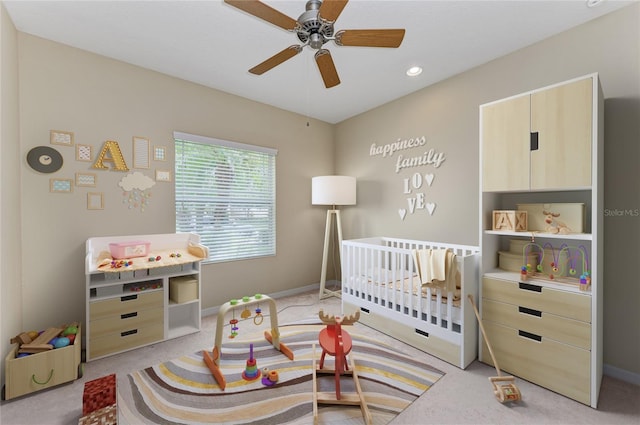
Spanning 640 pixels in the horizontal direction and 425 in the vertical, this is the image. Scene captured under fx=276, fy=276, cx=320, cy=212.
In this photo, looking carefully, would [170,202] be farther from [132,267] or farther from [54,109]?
[54,109]

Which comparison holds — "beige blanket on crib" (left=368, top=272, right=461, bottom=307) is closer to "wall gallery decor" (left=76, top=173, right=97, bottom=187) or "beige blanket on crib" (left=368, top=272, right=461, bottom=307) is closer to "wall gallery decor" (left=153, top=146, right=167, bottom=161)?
"wall gallery decor" (left=153, top=146, right=167, bottom=161)

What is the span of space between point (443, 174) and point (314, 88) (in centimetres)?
169

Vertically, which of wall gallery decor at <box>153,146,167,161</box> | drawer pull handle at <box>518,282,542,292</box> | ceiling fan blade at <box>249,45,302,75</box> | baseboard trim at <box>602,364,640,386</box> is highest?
ceiling fan blade at <box>249,45,302,75</box>

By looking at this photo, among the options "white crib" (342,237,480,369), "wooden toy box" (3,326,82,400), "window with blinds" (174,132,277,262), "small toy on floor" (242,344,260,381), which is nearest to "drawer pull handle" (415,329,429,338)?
"white crib" (342,237,480,369)

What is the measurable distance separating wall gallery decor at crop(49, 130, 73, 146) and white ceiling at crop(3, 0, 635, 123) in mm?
736

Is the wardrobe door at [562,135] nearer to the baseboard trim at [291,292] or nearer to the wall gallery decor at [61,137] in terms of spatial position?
the baseboard trim at [291,292]

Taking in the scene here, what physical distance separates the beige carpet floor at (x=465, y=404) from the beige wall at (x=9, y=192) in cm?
41

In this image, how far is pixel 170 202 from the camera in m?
2.82

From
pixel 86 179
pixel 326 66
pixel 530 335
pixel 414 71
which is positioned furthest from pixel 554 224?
pixel 86 179

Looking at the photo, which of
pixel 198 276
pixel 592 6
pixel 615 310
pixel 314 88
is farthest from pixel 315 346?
pixel 592 6

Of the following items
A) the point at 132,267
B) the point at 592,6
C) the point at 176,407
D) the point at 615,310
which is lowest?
the point at 176,407

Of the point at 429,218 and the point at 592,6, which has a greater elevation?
the point at 592,6

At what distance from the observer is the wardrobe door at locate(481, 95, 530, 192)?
1929 millimetres

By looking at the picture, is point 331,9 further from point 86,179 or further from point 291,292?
point 291,292
